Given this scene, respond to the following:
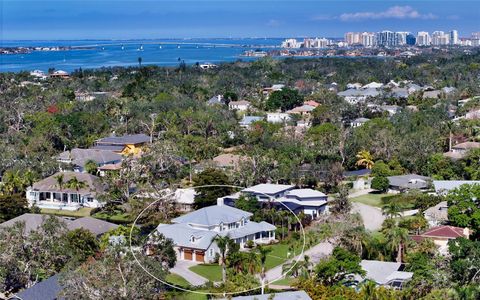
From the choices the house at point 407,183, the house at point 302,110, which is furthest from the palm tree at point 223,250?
the house at point 302,110

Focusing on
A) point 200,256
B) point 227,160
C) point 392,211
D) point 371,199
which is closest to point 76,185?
point 227,160

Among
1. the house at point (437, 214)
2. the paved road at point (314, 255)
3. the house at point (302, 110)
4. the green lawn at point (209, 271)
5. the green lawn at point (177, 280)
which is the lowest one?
the green lawn at point (209, 271)

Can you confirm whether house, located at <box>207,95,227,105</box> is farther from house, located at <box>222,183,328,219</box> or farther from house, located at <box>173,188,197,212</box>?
house, located at <box>222,183,328,219</box>

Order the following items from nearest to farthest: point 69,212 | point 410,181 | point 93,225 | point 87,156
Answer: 1. point 93,225
2. point 69,212
3. point 410,181
4. point 87,156

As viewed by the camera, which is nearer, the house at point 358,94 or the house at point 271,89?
the house at point 358,94

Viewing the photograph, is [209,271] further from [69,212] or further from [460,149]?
[460,149]

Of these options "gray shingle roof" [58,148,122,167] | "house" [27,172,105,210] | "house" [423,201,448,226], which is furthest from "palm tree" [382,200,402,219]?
"gray shingle roof" [58,148,122,167]

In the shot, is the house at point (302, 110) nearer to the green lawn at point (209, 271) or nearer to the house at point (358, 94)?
the house at point (358, 94)
